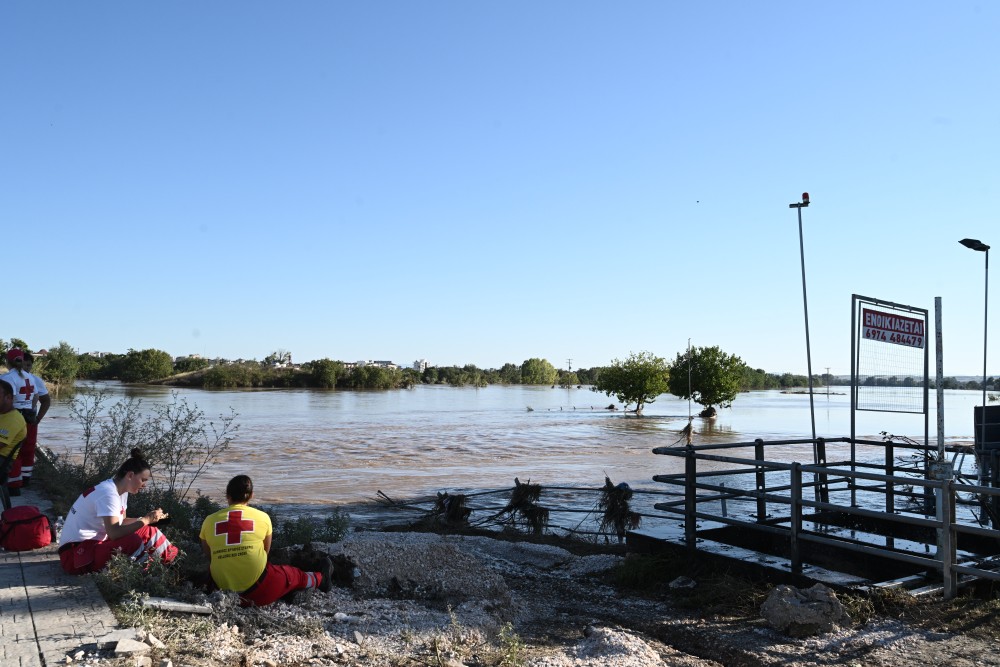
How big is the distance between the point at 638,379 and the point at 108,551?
61.7 metres

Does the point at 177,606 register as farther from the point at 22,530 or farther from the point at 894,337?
the point at 894,337

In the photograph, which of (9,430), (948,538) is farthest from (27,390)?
(948,538)

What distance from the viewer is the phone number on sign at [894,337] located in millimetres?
10047

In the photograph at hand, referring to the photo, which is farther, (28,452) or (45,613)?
(28,452)

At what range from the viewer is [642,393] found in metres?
66.1

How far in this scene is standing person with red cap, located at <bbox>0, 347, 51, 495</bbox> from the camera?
31.7 ft

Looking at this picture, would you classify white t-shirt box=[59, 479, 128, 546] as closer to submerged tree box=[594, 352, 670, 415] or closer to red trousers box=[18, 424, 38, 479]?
red trousers box=[18, 424, 38, 479]

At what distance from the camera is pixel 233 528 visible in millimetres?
5770

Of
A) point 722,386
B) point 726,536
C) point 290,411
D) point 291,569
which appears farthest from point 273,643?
point 722,386

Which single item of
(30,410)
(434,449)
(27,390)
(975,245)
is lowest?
(434,449)

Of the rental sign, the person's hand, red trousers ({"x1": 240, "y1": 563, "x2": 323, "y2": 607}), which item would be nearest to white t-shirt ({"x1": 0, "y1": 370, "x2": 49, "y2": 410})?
the person's hand

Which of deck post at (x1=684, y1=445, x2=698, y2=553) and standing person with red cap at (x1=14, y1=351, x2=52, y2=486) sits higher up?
standing person with red cap at (x1=14, y1=351, x2=52, y2=486)

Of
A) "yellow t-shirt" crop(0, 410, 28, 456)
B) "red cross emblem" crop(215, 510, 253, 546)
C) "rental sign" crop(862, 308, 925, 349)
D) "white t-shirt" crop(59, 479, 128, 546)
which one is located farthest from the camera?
"rental sign" crop(862, 308, 925, 349)

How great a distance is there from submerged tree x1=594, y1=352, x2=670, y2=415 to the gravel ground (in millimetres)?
58558
